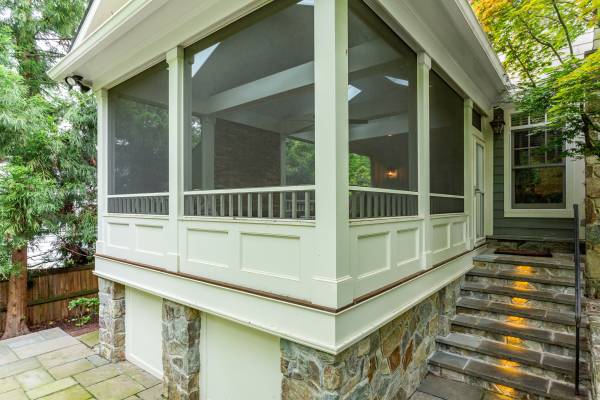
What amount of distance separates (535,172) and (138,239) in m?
5.79

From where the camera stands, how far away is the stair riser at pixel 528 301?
3533mm

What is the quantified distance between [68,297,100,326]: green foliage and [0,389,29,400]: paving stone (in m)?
2.03

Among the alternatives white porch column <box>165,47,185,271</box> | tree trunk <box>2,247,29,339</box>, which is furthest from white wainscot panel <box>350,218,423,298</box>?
tree trunk <box>2,247,29,339</box>

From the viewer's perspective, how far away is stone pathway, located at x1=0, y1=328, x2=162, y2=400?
344 centimetres

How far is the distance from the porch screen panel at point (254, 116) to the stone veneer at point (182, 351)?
3.35 ft

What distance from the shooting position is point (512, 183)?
17.7ft

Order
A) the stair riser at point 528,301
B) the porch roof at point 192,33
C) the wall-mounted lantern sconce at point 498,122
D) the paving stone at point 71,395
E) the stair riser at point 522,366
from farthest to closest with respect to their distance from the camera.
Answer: the wall-mounted lantern sconce at point 498,122, the stair riser at point 528,301, the paving stone at point 71,395, the stair riser at point 522,366, the porch roof at point 192,33

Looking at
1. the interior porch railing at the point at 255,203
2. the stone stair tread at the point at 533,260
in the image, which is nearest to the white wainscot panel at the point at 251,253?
the interior porch railing at the point at 255,203

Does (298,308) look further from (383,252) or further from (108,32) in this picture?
(108,32)

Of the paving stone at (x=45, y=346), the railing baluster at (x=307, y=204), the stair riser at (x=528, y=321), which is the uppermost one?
the railing baluster at (x=307, y=204)

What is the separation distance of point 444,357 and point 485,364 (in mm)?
372

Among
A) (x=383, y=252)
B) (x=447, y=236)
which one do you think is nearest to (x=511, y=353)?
(x=447, y=236)

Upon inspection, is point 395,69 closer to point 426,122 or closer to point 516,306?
point 426,122

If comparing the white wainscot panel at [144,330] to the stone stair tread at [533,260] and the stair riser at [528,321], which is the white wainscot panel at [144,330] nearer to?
the stair riser at [528,321]
